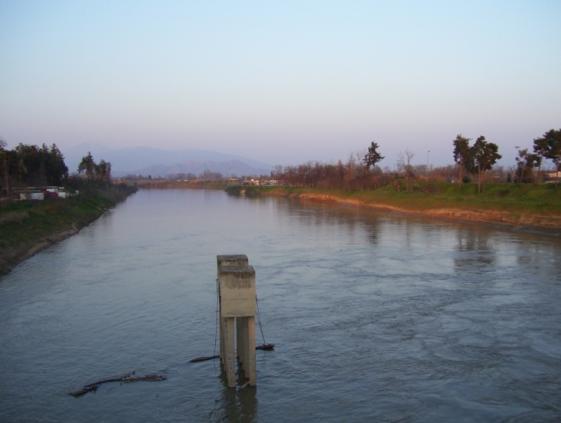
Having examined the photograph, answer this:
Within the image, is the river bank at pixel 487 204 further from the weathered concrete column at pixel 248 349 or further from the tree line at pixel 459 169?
the weathered concrete column at pixel 248 349

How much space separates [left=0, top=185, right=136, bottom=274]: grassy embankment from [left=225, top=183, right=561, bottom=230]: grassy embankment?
85.1ft

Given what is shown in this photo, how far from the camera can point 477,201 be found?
1609 inches

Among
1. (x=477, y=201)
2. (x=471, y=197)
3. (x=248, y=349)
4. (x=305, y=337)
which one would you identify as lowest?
(x=305, y=337)

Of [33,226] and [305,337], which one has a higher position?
[33,226]

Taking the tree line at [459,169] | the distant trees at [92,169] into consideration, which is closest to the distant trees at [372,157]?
the tree line at [459,169]

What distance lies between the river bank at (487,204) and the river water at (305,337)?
35.4ft

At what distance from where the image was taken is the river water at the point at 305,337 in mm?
8391

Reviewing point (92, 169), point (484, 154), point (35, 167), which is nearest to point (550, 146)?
point (484, 154)

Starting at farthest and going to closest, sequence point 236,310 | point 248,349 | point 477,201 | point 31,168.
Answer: point 31,168
point 477,201
point 248,349
point 236,310

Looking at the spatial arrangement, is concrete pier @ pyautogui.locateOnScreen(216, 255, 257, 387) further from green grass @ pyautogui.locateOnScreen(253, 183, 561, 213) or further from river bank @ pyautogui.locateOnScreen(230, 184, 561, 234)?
green grass @ pyautogui.locateOnScreen(253, 183, 561, 213)

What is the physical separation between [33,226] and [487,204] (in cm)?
2875

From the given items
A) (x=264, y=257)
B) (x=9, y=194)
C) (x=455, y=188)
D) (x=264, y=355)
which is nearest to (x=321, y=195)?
(x=455, y=188)

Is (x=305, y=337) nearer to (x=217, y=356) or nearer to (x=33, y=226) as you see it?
(x=217, y=356)

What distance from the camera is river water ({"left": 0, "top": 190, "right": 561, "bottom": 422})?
27.5ft
